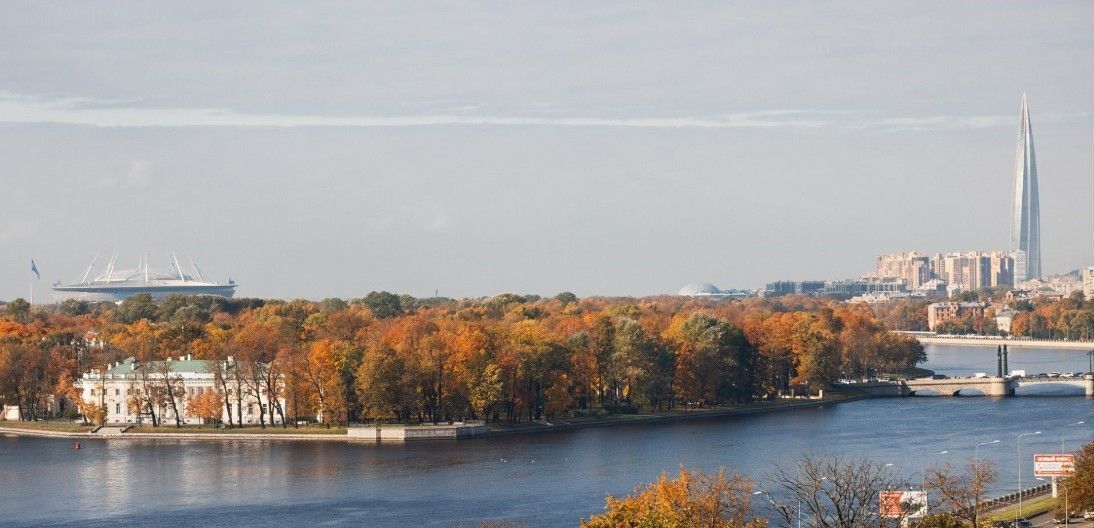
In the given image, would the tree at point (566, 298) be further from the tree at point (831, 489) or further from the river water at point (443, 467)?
the tree at point (831, 489)

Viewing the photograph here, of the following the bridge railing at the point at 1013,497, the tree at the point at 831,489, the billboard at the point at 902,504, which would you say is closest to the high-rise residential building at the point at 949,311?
the tree at the point at 831,489

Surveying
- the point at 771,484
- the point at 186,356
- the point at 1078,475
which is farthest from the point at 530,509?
the point at 186,356

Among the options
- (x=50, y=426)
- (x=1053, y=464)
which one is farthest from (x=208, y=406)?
(x=1053, y=464)

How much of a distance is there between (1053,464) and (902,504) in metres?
11.2

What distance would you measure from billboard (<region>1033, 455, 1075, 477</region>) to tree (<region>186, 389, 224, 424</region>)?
38550 millimetres

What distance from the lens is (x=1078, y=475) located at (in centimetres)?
4116

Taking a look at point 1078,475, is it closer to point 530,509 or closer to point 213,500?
point 530,509

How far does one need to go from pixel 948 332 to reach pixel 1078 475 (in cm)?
Result: 13951

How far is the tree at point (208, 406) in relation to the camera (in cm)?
7444

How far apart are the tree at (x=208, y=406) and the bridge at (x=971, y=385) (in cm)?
3586

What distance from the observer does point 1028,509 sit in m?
43.4

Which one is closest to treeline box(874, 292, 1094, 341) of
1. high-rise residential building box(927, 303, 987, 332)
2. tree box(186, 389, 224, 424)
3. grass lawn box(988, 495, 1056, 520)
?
high-rise residential building box(927, 303, 987, 332)

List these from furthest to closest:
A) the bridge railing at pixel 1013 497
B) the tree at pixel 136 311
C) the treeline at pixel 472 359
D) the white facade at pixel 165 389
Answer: the tree at pixel 136 311 → the white facade at pixel 165 389 → the treeline at pixel 472 359 → the bridge railing at pixel 1013 497

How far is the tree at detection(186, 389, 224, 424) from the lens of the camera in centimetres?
7444
